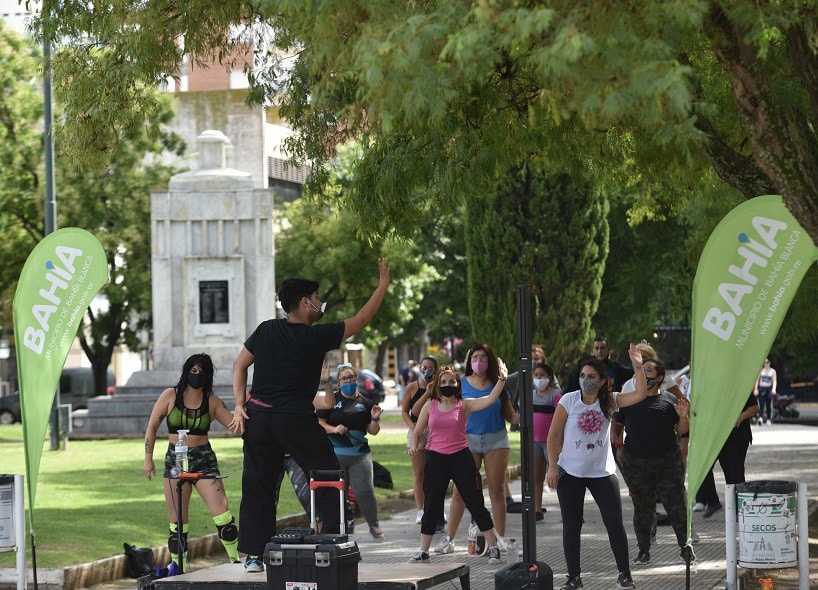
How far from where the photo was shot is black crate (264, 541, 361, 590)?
29.2 ft

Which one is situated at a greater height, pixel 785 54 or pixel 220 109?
pixel 220 109

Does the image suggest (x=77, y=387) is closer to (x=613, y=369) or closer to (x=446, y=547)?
(x=613, y=369)

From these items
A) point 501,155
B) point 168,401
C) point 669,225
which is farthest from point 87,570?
point 669,225

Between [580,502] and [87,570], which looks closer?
[580,502]

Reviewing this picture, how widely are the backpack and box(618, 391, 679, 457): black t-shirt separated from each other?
422cm

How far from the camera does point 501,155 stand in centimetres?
1307

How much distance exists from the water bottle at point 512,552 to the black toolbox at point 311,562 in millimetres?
4438

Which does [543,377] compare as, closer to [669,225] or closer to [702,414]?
[702,414]

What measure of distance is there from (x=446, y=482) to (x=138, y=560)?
2.75m

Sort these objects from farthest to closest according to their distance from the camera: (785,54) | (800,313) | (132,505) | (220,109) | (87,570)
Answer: (220,109) → (800,313) → (132,505) → (87,570) → (785,54)

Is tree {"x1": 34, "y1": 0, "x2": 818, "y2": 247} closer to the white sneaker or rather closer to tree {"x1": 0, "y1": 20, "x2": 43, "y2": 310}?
the white sneaker

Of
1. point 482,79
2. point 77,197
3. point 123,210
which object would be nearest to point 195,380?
point 482,79

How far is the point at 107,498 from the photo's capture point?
18188mm

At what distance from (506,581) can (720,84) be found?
198 inches
